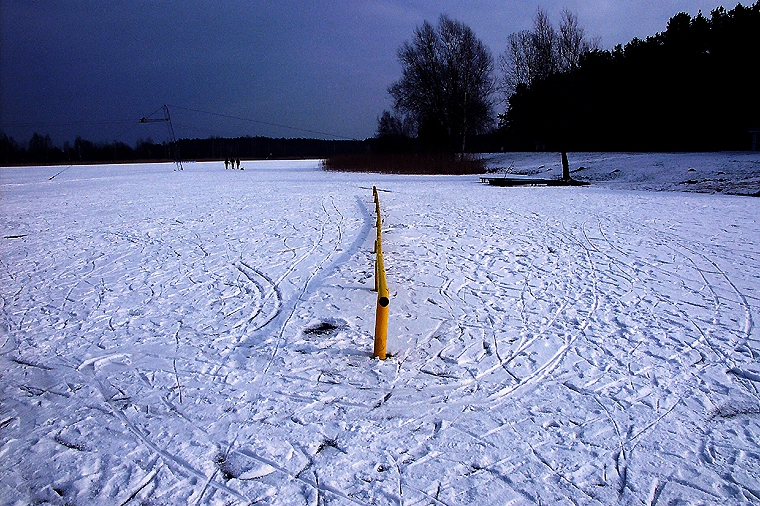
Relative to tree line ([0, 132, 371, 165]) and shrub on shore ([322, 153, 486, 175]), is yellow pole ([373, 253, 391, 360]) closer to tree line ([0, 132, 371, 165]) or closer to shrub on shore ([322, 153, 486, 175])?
shrub on shore ([322, 153, 486, 175])

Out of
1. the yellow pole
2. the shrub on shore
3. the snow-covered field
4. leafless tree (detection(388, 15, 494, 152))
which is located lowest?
the snow-covered field

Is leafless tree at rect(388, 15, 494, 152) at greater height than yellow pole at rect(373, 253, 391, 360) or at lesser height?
greater

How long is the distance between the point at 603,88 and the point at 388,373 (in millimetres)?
30067

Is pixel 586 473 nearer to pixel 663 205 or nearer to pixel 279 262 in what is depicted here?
pixel 279 262

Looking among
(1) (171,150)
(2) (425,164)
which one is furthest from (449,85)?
(1) (171,150)

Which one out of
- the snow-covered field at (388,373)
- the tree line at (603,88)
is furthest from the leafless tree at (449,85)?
the snow-covered field at (388,373)

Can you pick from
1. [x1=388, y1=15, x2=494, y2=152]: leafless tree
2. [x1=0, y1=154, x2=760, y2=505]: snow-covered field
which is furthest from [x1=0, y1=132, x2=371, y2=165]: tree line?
[x1=0, y1=154, x2=760, y2=505]: snow-covered field

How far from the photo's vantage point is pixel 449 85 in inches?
1900

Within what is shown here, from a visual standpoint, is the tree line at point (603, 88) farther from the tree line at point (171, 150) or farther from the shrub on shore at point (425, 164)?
the tree line at point (171, 150)

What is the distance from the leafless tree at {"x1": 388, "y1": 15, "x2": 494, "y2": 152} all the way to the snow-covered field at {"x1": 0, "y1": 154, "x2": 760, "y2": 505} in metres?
38.9

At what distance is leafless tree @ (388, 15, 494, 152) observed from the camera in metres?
46.9

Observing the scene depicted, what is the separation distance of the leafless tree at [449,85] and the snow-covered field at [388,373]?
38.9 m

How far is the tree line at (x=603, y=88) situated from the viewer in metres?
29.6

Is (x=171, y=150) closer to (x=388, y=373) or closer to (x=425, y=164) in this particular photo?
(x=425, y=164)
